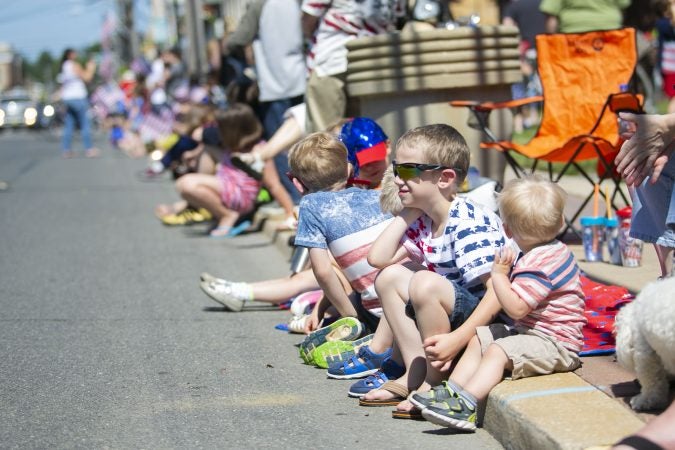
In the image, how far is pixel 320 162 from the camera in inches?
210

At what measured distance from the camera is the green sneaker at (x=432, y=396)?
152 inches

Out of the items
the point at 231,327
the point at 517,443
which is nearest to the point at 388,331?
the point at 517,443

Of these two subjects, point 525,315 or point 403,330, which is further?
point 403,330

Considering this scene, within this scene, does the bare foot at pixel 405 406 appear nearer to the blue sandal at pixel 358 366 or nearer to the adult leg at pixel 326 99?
the blue sandal at pixel 358 366

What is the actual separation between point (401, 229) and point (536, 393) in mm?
971

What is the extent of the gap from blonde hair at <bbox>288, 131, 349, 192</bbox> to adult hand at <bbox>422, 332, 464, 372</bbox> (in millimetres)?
1473

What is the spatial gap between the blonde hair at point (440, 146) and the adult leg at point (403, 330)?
1.50 ft

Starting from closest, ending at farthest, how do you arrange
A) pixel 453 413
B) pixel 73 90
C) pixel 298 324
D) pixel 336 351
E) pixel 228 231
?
pixel 453 413 → pixel 336 351 → pixel 298 324 → pixel 228 231 → pixel 73 90

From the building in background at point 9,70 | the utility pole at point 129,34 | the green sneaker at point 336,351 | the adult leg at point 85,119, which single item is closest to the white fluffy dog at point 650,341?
the green sneaker at point 336,351

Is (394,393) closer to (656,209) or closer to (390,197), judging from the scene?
(390,197)

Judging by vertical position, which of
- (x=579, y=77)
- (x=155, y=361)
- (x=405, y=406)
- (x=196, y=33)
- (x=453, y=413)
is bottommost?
(x=196, y=33)

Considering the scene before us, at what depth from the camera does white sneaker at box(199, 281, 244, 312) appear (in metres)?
6.40

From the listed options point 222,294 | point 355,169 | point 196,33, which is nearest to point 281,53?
point 222,294

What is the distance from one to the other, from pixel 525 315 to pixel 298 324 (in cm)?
196
